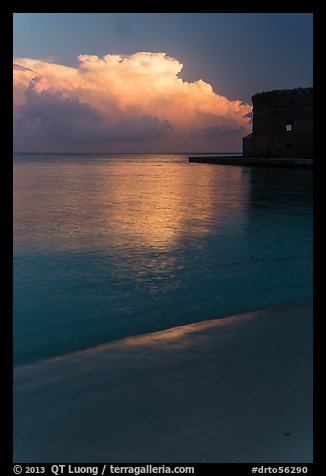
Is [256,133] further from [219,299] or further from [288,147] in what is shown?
[219,299]

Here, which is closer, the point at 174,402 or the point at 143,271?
the point at 174,402

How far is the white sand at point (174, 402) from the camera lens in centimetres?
153

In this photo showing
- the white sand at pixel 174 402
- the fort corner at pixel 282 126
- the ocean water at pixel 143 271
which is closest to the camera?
the white sand at pixel 174 402

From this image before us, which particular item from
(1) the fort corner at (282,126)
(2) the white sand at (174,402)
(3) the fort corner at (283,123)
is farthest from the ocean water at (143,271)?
(3) the fort corner at (283,123)

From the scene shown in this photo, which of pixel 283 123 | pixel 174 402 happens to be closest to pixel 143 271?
pixel 174 402

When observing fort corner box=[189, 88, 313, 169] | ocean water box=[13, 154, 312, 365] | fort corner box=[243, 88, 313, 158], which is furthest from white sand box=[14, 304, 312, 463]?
fort corner box=[243, 88, 313, 158]

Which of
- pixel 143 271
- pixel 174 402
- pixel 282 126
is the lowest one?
pixel 174 402

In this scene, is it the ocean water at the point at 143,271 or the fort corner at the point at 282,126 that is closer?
the ocean water at the point at 143,271

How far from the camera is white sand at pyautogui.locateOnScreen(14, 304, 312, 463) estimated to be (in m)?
1.53

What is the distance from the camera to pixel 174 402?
1835 millimetres

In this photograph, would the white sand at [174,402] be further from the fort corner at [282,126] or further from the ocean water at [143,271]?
the fort corner at [282,126]

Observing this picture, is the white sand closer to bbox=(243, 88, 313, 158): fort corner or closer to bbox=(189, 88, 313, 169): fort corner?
bbox=(189, 88, 313, 169): fort corner

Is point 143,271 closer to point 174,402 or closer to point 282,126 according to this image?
point 174,402
